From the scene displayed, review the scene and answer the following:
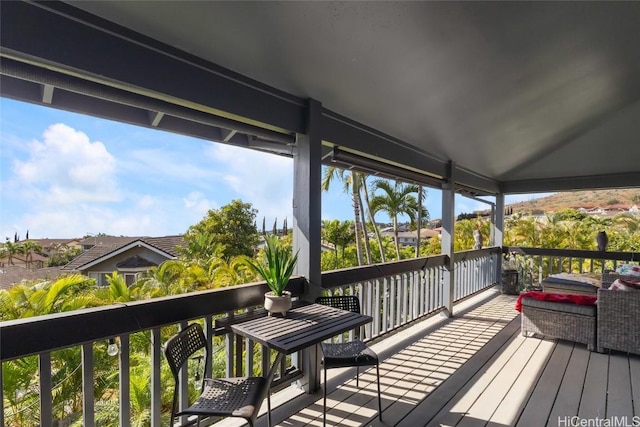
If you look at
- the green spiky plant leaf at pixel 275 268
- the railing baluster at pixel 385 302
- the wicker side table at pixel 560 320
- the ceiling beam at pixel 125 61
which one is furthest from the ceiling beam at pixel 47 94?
the wicker side table at pixel 560 320

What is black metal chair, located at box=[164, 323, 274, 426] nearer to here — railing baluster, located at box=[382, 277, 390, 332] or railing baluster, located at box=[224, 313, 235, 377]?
railing baluster, located at box=[224, 313, 235, 377]

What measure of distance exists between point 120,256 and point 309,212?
8.57 metres

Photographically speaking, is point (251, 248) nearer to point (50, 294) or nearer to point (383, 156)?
point (50, 294)

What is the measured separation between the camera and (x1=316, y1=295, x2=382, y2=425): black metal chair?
246cm

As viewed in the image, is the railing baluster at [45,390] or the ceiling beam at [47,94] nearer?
the railing baluster at [45,390]

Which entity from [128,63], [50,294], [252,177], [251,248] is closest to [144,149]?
[252,177]

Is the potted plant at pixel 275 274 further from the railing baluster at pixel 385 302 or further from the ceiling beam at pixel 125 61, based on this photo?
the railing baluster at pixel 385 302

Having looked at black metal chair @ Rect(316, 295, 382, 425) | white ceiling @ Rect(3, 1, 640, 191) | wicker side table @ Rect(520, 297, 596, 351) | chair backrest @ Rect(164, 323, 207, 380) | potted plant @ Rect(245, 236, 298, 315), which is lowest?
wicker side table @ Rect(520, 297, 596, 351)

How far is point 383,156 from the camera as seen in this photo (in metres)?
3.95

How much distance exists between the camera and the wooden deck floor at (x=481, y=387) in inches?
102

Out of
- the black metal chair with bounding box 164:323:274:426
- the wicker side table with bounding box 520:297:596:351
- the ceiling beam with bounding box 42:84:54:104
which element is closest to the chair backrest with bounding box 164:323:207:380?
the black metal chair with bounding box 164:323:274:426

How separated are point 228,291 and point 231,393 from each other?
672 mm

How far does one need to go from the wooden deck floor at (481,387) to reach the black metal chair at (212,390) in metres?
0.70

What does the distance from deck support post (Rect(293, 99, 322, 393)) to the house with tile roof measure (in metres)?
6.80
